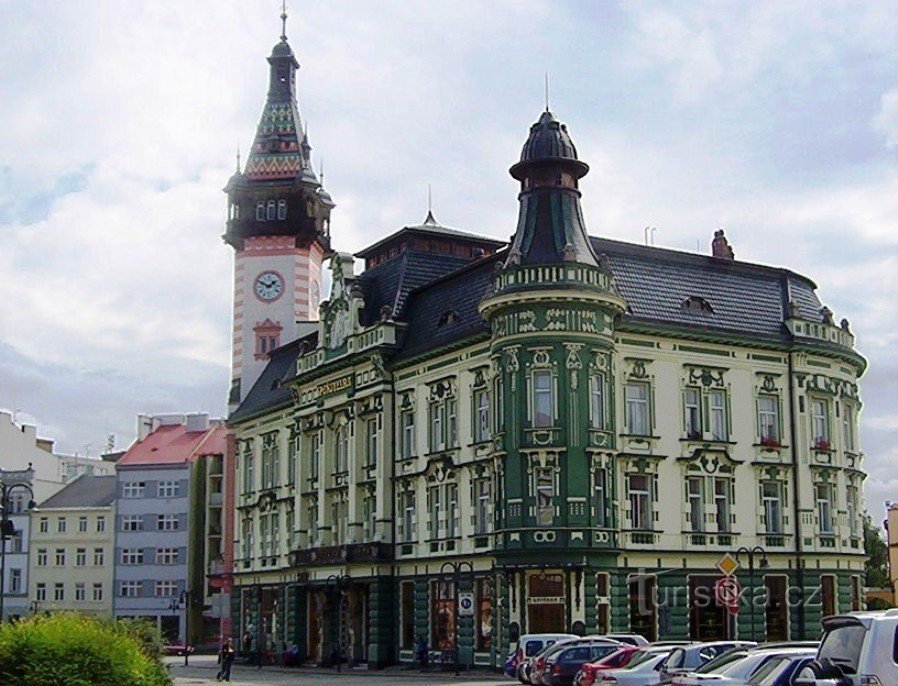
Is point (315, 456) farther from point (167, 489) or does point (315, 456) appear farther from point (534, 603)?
point (167, 489)

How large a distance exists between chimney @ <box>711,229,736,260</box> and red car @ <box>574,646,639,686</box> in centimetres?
2995

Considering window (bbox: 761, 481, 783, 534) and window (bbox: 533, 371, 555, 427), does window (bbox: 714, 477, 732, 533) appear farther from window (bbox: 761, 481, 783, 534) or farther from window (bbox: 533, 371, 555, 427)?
window (bbox: 533, 371, 555, 427)

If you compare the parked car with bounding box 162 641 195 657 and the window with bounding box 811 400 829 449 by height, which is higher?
the window with bounding box 811 400 829 449

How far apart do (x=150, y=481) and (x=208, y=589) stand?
10.6 metres

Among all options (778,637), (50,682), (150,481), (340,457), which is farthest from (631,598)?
(150,481)

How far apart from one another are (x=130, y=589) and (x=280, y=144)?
34.7 meters

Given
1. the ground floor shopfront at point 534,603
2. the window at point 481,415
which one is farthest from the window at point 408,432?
the window at point 481,415

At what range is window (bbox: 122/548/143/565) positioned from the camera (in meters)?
100

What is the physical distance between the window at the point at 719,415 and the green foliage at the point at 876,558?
4835 centimetres

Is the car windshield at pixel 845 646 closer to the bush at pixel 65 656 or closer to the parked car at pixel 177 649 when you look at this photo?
the bush at pixel 65 656

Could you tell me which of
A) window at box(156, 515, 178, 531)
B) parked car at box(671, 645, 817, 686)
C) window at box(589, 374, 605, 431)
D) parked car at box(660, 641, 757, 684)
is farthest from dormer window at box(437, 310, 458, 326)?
→ window at box(156, 515, 178, 531)

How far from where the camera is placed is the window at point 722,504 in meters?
55.2

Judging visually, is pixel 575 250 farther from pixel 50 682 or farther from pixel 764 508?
pixel 50 682

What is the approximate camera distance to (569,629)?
163ft
